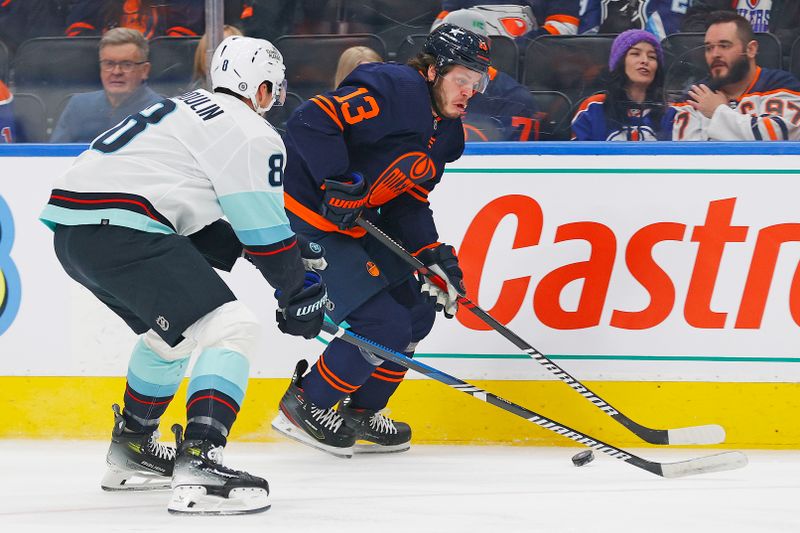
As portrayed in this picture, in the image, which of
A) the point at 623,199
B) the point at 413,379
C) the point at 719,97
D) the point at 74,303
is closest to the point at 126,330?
the point at 74,303

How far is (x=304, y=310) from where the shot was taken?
2539mm

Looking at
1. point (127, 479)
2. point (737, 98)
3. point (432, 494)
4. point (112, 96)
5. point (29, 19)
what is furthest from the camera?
point (29, 19)

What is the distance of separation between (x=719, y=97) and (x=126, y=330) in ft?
6.46

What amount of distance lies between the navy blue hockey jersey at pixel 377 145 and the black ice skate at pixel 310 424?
19.9 inches

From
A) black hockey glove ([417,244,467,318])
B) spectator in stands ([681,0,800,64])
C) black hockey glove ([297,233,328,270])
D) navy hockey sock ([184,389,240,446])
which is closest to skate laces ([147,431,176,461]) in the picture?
navy hockey sock ([184,389,240,446])

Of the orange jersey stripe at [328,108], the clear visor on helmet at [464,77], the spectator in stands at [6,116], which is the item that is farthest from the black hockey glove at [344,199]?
the spectator in stands at [6,116]

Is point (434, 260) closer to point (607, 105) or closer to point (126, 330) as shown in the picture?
point (607, 105)

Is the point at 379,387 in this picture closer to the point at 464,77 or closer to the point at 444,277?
the point at 444,277

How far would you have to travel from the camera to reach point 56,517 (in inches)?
97.3

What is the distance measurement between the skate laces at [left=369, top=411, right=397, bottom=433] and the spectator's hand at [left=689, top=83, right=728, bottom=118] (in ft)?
4.41

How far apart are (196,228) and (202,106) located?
10.7 inches

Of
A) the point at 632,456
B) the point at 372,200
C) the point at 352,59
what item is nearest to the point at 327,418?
the point at 372,200

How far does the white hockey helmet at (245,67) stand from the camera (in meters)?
2.50

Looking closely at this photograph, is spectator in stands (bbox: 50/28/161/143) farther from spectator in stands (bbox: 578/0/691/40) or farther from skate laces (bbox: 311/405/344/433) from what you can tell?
spectator in stands (bbox: 578/0/691/40)
